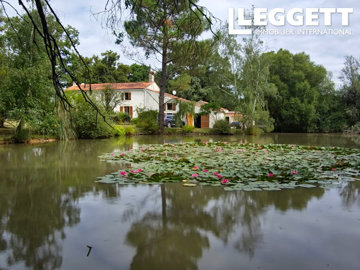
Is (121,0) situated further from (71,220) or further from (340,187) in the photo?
(340,187)

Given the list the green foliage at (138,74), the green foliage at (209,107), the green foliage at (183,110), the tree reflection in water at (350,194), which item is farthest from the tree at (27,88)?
the green foliage at (138,74)

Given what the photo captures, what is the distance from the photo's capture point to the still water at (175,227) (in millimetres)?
2498

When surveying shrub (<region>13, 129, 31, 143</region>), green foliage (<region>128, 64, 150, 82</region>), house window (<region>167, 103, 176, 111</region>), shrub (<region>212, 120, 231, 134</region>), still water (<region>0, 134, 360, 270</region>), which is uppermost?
green foliage (<region>128, 64, 150, 82</region>)

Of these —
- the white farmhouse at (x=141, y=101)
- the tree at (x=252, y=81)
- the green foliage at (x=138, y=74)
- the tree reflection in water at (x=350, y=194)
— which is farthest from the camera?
the green foliage at (x=138, y=74)

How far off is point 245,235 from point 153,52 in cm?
2182

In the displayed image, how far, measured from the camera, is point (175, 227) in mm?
3244

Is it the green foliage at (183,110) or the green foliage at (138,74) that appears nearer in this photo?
the green foliage at (183,110)

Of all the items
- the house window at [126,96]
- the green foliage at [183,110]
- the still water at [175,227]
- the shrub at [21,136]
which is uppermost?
the house window at [126,96]

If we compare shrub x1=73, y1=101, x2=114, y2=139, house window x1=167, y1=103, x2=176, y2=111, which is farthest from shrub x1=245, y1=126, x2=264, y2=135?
shrub x1=73, y1=101, x2=114, y2=139

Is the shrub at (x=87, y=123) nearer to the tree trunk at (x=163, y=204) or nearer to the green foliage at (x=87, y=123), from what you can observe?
the green foliage at (x=87, y=123)

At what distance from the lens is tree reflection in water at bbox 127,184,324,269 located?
261 centimetres

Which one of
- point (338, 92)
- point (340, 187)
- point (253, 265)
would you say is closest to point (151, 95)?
point (338, 92)

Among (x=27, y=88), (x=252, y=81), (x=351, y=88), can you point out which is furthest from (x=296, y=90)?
(x=27, y=88)

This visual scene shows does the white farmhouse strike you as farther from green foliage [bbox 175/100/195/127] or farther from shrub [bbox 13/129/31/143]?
shrub [bbox 13/129/31/143]
